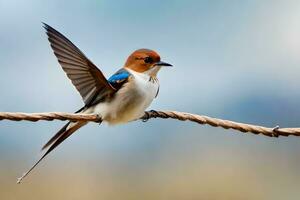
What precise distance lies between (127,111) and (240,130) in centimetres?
45

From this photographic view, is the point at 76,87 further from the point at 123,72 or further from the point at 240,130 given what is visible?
the point at 240,130

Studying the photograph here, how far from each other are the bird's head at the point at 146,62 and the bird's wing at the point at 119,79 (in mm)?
36

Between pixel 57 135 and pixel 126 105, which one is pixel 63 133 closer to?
pixel 57 135

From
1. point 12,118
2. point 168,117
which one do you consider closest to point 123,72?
point 168,117

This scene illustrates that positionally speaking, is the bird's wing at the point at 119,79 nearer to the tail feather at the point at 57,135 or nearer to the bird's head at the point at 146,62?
the bird's head at the point at 146,62

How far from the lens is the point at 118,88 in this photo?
2281 millimetres

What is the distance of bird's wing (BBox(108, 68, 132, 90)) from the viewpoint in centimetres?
Answer: 230

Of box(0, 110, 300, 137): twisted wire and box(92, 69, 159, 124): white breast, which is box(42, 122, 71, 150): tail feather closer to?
box(92, 69, 159, 124): white breast

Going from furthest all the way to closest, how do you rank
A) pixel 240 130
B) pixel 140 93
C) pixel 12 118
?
pixel 140 93 → pixel 240 130 → pixel 12 118

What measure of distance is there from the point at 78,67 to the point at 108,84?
0.10 meters

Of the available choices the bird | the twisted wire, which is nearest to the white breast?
the bird

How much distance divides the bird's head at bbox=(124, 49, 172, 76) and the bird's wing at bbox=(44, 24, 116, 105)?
17 centimetres

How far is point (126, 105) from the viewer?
2225 mm

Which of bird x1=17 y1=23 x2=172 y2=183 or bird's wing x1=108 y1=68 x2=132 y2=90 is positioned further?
bird's wing x1=108 y1=68 x2=132 y2=90
